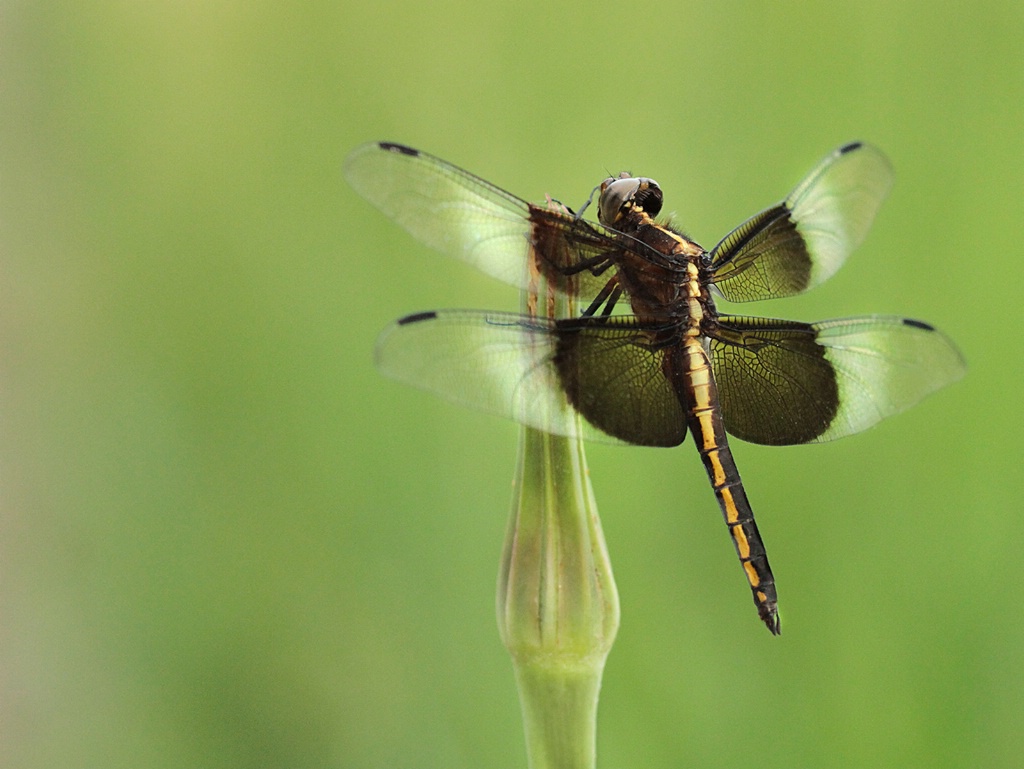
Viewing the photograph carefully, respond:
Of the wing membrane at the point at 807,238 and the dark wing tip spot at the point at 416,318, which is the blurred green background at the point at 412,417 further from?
the dark wing tip spot at the point at 416,318

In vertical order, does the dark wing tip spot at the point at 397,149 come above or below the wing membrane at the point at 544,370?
above

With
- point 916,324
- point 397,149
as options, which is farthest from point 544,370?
point 916,324

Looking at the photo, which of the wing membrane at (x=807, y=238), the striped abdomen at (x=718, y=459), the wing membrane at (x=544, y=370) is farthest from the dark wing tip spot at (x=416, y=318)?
the wing membrane at (x=807, y=238)

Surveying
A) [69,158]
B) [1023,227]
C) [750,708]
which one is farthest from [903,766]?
[69,158]

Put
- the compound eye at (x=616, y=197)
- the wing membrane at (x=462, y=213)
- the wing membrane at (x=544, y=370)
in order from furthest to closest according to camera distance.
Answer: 1. the compound eye at (x=616, y=197)
2. the wing membrane at (x=462, y=213)
3. the wing membrane at (x=544, y=370)

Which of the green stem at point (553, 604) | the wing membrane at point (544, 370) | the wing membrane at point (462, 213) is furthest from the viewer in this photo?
the wing membrane at point (462, 213)

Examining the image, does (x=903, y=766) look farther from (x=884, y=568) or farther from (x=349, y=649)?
(x=349, y=649)
